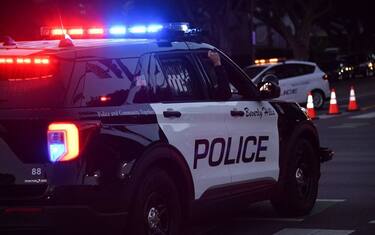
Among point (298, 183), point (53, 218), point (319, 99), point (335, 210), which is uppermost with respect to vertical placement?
point (53, 218)

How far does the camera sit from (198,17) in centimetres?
3619

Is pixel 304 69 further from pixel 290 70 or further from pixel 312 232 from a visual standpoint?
pixel 312 232

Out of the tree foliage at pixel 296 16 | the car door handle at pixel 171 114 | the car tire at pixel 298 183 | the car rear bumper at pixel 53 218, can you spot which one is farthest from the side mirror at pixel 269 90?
the tree foliage at pixel 296 16

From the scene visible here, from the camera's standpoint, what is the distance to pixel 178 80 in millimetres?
6875

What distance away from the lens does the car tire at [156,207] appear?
6.04 meters

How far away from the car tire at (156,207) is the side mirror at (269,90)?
5.99 ft

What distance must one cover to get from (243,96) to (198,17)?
28.7 m

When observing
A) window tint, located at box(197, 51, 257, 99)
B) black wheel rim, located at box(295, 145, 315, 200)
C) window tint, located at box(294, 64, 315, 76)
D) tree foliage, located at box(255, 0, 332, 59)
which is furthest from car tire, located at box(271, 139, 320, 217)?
tree foliage, located at box(255, 0, 332, 59)

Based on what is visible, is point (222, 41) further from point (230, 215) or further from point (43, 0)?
point (230, 215)

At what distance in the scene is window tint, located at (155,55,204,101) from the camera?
664 cm

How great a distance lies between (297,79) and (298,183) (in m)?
17.4

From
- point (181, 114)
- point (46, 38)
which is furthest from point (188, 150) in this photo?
point (46, 38)

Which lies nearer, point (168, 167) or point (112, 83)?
point (112, 83)

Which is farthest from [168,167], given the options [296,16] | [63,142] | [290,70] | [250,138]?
[296,16]
